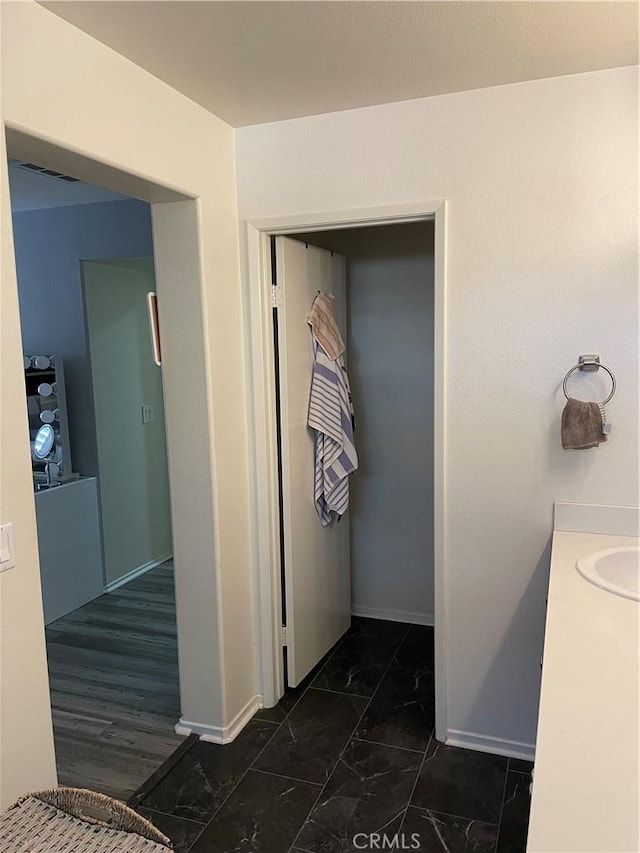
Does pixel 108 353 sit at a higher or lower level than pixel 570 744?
higher

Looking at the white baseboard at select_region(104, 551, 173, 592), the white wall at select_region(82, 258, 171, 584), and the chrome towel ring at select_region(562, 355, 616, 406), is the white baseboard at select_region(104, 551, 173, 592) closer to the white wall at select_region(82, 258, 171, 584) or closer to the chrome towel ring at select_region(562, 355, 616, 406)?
the white wall at select_region(82, 258, 171, 584)

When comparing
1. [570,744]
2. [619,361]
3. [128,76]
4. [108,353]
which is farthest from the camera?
[108,353]

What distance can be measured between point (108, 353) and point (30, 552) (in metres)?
2.91

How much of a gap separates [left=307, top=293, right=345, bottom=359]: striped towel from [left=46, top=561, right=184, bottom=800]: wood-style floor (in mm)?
1713

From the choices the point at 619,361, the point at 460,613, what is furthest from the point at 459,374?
the point at 460,613

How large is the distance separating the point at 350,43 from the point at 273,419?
4.66 feet

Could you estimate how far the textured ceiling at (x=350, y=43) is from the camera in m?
1.76

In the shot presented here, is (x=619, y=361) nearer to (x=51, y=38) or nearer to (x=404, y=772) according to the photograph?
(x=404, y=772)

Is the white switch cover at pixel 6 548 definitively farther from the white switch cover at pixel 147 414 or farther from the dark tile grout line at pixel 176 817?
the white switch cover at pixel 147 414

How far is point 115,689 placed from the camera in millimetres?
3156

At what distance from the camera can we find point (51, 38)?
1.77 meters

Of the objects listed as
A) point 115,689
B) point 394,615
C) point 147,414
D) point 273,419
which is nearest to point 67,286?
point 147,414

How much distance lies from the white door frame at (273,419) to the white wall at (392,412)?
31.6 inches

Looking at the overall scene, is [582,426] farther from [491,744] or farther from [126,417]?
[126,417]
